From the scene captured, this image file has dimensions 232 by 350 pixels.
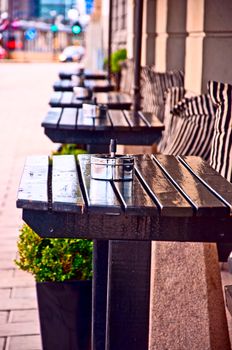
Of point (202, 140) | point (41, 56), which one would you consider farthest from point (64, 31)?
point (202, 140)

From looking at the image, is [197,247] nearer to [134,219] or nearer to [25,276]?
[134,219]

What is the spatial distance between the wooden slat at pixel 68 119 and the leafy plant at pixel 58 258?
178 centimetres

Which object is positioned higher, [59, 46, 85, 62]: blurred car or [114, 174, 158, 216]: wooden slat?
[114, 174, 158, 216]: wooden slat

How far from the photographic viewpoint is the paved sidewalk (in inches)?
185

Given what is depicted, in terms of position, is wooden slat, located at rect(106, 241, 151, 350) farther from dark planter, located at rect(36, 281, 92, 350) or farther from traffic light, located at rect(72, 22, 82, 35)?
traffic light, located at rect(72, 22, 82, 35)

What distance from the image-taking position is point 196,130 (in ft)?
20.1

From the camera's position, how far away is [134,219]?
299 centimetres

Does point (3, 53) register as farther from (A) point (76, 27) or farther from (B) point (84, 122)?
(B) point (84, 122)

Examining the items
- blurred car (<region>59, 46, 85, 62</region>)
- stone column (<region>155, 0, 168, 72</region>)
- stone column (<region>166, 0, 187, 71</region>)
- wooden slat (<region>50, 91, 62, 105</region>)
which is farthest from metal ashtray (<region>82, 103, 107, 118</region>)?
blurred car (<region>59, 46, 85, 62</region>)

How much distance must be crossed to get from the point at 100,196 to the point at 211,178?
1.94 feet

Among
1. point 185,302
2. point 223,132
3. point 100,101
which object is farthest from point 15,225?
point 185,302

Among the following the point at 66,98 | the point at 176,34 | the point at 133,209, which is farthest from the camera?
the point at 176,34

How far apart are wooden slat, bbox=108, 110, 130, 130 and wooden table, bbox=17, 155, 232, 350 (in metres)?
2.17

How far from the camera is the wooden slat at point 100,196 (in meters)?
2.96
